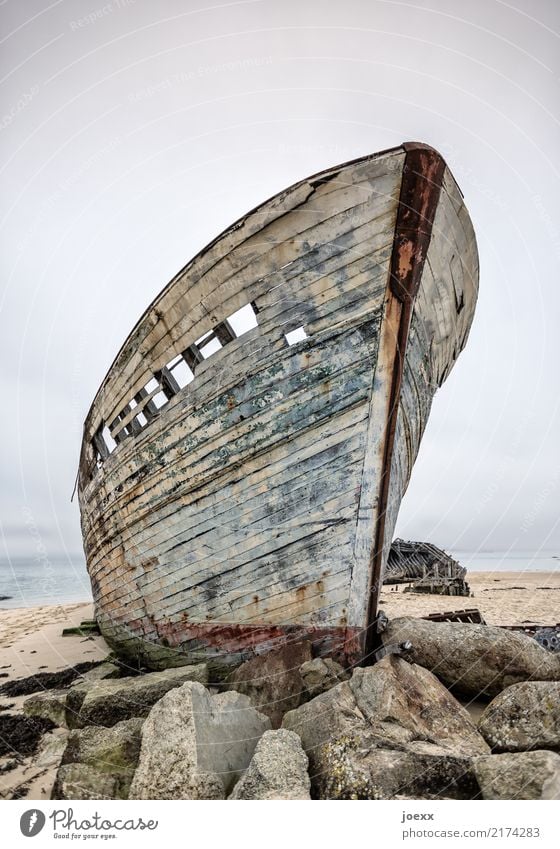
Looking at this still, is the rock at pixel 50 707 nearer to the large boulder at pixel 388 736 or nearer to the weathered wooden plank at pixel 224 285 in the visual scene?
the large boulder at pixel 388 736

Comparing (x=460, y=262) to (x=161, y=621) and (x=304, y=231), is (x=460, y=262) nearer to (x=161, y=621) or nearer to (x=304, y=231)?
(x=304, y=231)

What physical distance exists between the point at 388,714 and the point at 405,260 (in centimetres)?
312

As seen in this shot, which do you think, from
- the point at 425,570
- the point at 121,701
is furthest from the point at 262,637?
the point at 425,570

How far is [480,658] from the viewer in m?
3.32

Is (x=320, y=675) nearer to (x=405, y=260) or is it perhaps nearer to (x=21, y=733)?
(x=21, y=733)

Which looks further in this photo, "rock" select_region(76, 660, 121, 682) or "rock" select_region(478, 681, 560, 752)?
"rock" select_region(76, 660, 121, 682)

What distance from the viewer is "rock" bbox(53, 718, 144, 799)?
2561 mm

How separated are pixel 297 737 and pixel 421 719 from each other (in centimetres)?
78

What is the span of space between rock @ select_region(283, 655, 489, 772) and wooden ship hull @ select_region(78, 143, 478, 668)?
0.57 meters

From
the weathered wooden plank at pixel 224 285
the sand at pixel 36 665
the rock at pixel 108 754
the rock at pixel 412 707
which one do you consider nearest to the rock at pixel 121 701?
the sand at pixel 36 665

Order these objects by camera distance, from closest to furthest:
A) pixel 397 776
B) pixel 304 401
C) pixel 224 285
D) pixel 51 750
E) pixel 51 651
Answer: pixel 397 776 < pixel 51 750 < pixel 304 401 < pixel 224 285 < pixel 51 651

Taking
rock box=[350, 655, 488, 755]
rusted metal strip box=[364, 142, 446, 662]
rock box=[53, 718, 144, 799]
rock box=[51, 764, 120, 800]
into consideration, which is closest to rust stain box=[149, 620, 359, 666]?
rusted metal strip box=[364, 142, 446, 662]

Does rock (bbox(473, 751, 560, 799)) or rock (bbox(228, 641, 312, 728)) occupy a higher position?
rock (bbox(228, 641, 312, 728))

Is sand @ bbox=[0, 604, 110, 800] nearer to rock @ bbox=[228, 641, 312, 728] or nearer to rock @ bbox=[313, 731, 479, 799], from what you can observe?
rock @ bbox=[228, 641, 312, 728]
